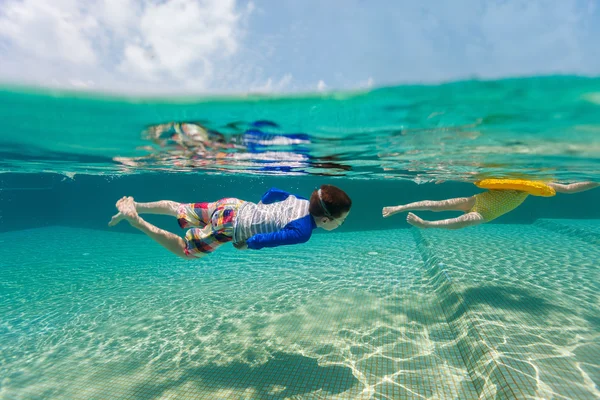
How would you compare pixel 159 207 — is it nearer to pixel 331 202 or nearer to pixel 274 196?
pixel 274 196

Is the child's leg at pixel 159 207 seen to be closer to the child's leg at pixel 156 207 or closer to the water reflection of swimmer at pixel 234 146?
the child's leg at pixel 156 207

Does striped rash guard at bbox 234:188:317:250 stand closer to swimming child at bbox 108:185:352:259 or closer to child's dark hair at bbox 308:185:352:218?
swimming child at bbox 108:185:352:259

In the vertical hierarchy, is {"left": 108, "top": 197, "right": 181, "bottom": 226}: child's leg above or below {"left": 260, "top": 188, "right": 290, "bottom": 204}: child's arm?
below

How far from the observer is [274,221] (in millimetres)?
4242

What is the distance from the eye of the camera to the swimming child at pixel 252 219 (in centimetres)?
381

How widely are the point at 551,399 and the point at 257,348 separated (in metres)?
4.48

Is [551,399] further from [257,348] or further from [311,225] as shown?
[257,348]

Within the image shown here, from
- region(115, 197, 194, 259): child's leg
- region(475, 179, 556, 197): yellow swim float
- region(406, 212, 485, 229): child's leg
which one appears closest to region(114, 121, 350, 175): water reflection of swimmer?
region(115, 197, 194, 259): child's leg

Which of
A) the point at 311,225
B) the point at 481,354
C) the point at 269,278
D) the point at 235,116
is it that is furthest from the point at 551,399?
the point at 269,278

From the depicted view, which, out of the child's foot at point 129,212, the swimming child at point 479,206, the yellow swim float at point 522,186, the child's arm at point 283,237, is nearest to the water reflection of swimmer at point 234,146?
the child's foot at point 129,212

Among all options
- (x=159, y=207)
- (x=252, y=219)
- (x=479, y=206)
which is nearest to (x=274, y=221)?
(x=252, y=219)

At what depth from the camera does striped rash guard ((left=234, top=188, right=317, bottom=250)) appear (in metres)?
3.71

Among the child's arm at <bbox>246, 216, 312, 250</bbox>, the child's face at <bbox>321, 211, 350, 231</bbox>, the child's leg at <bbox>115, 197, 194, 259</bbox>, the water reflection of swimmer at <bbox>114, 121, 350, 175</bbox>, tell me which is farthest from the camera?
the water reflection of swimmer at <bbox>114, 121, 350, 175</bbox>

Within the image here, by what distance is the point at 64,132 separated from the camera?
816cm
